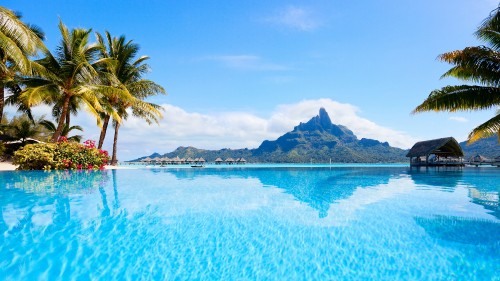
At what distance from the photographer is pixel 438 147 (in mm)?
25750

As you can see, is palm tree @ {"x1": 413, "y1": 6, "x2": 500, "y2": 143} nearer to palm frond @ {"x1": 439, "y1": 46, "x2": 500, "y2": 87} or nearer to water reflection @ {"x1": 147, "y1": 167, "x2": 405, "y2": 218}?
palm frond @ {"x1": 439, "y1": 46, "x2": 500, "y2": 87}

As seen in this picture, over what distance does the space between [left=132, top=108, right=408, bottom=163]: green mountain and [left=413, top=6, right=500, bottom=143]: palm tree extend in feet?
248

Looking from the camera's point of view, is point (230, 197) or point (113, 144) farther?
point (113, 144)

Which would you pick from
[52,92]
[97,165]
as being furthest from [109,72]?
[97,165]

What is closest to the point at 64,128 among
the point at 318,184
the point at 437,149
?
the point at 318,184

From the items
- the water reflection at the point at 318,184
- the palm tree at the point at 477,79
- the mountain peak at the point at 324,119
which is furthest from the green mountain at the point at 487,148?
the mountain peak at the point at 324,119

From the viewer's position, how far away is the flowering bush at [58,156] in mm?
13656

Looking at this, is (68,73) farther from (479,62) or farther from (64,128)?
(479,62)

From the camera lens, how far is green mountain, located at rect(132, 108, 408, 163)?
290 ft

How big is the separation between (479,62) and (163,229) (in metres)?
9.48

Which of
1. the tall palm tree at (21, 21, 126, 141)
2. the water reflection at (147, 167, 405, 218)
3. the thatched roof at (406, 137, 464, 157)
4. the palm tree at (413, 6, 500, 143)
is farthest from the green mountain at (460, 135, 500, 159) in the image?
the tall palm tree at (21, 21, 126, 141)

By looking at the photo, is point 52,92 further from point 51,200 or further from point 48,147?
point 51,200

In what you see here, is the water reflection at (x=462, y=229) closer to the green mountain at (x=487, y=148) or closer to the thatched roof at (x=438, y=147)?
the thatched roof at (x=438, y=147)

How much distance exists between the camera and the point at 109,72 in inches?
697
